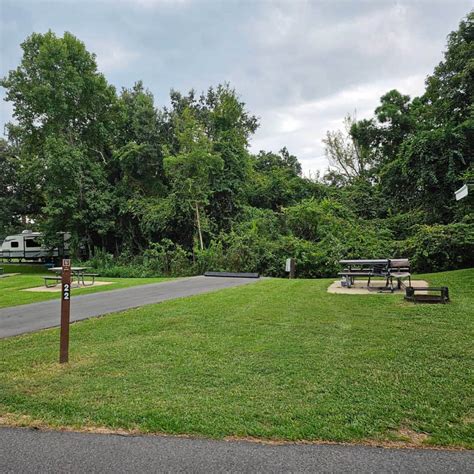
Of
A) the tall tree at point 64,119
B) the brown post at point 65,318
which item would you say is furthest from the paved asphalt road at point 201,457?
the tall tree at point 64,119

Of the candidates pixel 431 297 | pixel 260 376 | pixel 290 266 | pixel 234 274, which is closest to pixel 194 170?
pixel 234 274

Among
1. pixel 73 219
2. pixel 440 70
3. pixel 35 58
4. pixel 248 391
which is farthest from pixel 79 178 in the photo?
pixel 248 391

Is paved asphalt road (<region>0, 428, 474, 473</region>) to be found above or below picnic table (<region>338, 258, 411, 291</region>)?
below

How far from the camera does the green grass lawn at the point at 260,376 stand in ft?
9.04

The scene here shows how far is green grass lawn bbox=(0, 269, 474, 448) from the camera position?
2.76m

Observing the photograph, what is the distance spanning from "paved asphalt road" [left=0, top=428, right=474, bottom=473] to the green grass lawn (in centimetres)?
14

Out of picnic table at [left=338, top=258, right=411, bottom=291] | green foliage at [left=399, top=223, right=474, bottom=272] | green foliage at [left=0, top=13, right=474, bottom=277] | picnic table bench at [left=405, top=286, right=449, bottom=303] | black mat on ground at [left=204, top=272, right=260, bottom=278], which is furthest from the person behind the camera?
green foliage at [left=0, top=13, right=474, bottom=277]

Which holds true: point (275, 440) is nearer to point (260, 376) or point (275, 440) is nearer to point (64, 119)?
point (260, 376)

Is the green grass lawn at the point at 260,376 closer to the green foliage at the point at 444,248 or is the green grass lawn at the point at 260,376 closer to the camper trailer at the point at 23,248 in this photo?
the green foliage at the point at 444,248

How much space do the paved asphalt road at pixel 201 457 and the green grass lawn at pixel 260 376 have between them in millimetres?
145

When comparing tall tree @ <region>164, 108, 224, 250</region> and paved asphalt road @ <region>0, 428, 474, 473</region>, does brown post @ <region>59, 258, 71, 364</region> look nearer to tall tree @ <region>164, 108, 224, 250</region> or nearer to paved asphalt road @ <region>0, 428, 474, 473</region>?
paved asphalt road @ <region>0, 428, 474, 473</region>


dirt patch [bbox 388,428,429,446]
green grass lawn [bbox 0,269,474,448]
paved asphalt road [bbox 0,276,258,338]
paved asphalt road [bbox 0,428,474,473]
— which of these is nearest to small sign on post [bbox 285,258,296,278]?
paved asphalt road [bbox 0,276,258,338]

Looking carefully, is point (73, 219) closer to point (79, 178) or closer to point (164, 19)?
point (79, 178)

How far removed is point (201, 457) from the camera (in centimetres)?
235
